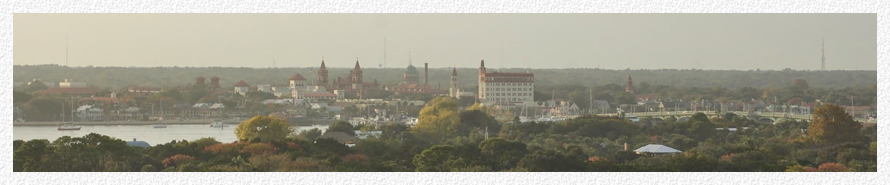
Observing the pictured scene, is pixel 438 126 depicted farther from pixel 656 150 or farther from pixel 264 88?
pixel 264 88

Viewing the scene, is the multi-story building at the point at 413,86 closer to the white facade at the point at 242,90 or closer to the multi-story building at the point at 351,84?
the multi-story building at the point at 351,84

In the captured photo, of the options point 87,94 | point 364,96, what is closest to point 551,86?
point 364,96

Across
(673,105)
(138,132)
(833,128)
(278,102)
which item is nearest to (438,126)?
(833,128)

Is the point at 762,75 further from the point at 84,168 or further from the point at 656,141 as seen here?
the point at 84,168

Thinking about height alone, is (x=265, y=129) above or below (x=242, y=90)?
below

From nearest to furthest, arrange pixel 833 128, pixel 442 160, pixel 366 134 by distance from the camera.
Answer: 1. pixel 442 160
2. pixel 833 128
3. pixel 366 134
